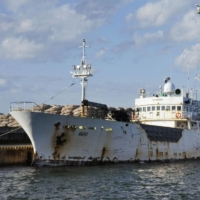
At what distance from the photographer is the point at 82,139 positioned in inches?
1316

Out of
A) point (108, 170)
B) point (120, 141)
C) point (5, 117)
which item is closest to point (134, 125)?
point (120, 141)

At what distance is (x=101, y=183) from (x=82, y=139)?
7.81 meters

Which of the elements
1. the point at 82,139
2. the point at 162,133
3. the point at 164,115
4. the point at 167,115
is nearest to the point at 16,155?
the point at 82,139

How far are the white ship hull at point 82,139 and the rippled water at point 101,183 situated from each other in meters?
1.22

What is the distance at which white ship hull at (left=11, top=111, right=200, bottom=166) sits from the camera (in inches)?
1275

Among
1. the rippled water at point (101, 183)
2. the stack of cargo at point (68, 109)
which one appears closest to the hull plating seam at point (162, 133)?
the rippled water at point (101, 183)

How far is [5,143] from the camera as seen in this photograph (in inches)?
1714

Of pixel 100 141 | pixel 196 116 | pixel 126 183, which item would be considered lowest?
pixel 126 183

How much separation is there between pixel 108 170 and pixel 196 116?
54.0ft

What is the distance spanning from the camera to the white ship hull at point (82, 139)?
3240 centimetres

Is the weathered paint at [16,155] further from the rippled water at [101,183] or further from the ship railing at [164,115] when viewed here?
the ship railing at [164,115]

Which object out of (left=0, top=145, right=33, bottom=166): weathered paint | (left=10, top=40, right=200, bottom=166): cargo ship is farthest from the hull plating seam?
(left=0, top=145, right=33, bottom=166): weathered paint

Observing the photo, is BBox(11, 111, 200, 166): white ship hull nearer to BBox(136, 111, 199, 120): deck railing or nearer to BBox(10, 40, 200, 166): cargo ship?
BBox(10, 40, 200, 166): cargo ship

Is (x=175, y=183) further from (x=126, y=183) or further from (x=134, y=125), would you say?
(x=134, y=125)
